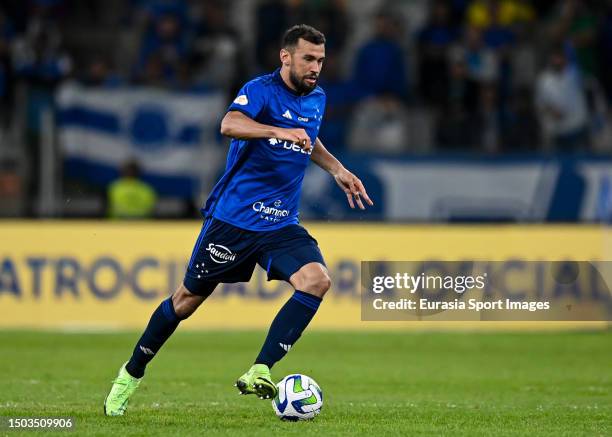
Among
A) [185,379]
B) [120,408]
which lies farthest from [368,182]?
[120,408]

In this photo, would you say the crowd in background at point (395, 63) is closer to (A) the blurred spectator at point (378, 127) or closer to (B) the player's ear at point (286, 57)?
(A) the blurred spectator at point (378, 127)

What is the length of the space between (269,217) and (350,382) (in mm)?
3376

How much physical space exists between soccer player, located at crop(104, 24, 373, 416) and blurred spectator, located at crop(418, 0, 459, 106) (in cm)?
1125

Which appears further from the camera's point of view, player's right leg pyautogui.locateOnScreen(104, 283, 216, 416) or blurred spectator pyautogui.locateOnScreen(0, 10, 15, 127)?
blurred spectator pyautogui.locateOnScreen(0, 10, 15, 127)

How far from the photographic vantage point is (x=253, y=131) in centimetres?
772

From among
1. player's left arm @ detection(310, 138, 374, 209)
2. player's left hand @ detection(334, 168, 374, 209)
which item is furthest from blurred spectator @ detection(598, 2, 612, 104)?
player's left hand @ detection(334, 168, 374, 209)

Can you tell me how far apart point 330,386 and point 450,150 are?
329 inches

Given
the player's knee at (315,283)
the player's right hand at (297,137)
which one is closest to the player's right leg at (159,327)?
the player's knee at (315,283)

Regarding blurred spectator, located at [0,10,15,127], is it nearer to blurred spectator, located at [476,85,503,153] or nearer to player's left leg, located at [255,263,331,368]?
blurred spectator, located at [476,85,503,153]

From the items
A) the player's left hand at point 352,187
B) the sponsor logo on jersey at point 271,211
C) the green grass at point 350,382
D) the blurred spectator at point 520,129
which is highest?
the player's left hand at point 352,187

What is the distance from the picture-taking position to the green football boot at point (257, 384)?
7566 millimetres

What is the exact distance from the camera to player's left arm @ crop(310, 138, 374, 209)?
8.35 metres

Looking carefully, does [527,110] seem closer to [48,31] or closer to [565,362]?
[565,362]

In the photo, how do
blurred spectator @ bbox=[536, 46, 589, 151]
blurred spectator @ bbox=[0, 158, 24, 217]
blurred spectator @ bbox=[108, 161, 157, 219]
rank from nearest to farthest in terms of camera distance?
blurred spectator @ bbox=[0, 158, 24, 217] < blurred spectator @ bbox=[108, 161, 157, 219] < blurred spectator @ bbox=[536, 46, 589, 151]
